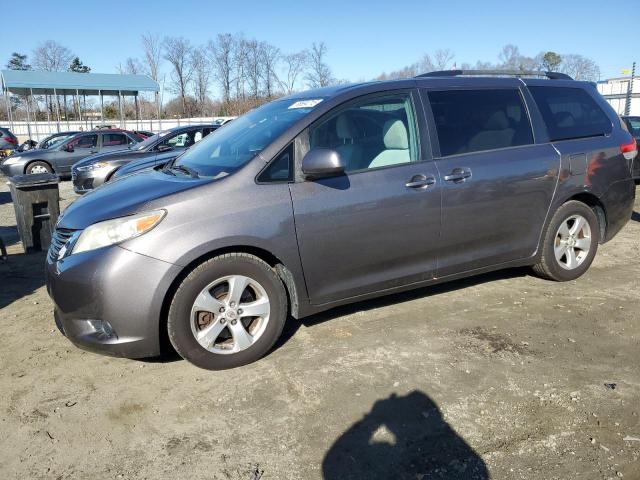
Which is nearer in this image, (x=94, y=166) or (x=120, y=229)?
(x=120, y=229)

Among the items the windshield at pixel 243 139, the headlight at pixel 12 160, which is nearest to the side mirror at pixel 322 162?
the windshield at pixel 243 139

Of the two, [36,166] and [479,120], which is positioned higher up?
[36,166]

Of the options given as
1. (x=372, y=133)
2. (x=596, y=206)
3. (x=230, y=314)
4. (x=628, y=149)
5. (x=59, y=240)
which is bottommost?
(x=230, y=314)

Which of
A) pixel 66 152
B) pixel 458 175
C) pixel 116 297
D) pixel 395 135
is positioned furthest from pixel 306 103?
pixel 66 152

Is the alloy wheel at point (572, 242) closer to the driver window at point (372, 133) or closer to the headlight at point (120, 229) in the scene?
the driver window at point (372, 133)

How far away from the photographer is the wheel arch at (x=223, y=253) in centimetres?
320

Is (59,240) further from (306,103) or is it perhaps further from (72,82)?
(72,82)

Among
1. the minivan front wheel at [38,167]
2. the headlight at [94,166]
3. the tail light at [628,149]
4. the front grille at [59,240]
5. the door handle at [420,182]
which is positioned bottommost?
the front grille at [59,240]

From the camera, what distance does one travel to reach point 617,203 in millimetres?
5047

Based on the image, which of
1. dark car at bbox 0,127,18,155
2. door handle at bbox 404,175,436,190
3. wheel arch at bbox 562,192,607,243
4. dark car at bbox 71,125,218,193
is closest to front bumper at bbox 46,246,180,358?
door handle at bbox 404,175,436,190

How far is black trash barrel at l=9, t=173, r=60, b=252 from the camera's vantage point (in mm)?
6523

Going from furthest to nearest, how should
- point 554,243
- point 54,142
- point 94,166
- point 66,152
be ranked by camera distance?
point 54,142 < point 66,152 < point 94,166 < point 554,243

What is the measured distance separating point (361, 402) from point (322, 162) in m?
1.51

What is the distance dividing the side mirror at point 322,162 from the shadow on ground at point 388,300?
1.30 m
